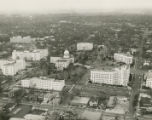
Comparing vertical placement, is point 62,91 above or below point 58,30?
below

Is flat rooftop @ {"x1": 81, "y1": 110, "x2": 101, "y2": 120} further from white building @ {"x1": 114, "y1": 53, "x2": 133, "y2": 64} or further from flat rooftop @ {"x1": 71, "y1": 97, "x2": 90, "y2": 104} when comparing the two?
white building @ {"x1": 114, "y1": 53, "x2": 133, "y2": 64}

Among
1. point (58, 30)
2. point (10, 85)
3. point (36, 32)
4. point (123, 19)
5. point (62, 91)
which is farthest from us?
point (123, 19)

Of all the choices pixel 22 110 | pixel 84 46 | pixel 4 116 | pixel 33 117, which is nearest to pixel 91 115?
pixel 33 117

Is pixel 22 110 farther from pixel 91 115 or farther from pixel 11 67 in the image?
pixel 11 67

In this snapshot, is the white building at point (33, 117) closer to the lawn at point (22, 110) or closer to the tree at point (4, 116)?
the lawn at point (22, 110)

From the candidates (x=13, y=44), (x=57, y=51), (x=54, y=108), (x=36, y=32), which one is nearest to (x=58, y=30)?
(x=36, y=32)

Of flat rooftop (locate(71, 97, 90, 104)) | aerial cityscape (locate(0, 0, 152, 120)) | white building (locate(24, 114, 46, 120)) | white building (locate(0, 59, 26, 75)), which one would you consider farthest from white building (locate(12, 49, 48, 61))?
white building (locate(24, 114, 46, 120))

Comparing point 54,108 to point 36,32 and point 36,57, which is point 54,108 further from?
point 36,32
